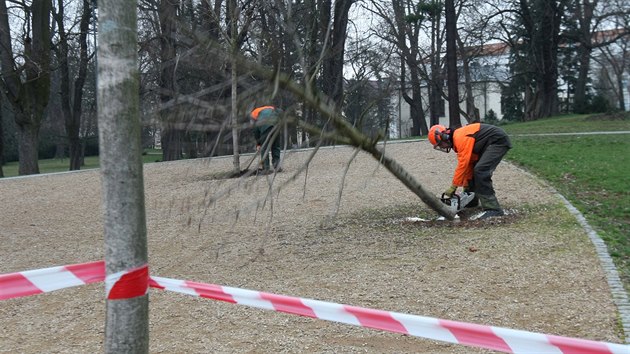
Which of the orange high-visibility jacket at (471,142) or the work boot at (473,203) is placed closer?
the orange high-visibility jacket at (471,142)

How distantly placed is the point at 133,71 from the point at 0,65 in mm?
25087

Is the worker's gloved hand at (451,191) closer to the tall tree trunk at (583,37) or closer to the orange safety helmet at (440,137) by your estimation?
the orange safety helmet at (440,137)

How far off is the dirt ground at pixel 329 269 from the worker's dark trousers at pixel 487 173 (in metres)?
0.33

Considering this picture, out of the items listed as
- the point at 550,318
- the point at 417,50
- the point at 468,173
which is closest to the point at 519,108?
the point at 417,50

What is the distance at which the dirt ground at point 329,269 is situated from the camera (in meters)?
5.01

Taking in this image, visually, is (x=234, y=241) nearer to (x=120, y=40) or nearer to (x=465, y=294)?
(x=465, y=294)

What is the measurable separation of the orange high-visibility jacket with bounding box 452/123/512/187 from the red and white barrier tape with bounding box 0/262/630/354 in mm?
5420

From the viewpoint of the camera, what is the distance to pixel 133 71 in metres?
2.70

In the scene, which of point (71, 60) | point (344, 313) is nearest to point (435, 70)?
point (71, 60)

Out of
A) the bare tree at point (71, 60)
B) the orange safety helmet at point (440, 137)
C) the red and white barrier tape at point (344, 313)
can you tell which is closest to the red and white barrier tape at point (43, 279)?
the red and white barrier tape at point (344, 313)

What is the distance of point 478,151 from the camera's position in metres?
8.66

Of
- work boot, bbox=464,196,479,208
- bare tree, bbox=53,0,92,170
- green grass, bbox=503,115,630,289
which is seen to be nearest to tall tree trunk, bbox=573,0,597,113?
green grass, bbox=503,115,630,289

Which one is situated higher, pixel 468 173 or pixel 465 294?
pixel 468 173

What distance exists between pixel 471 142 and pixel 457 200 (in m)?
0.86
